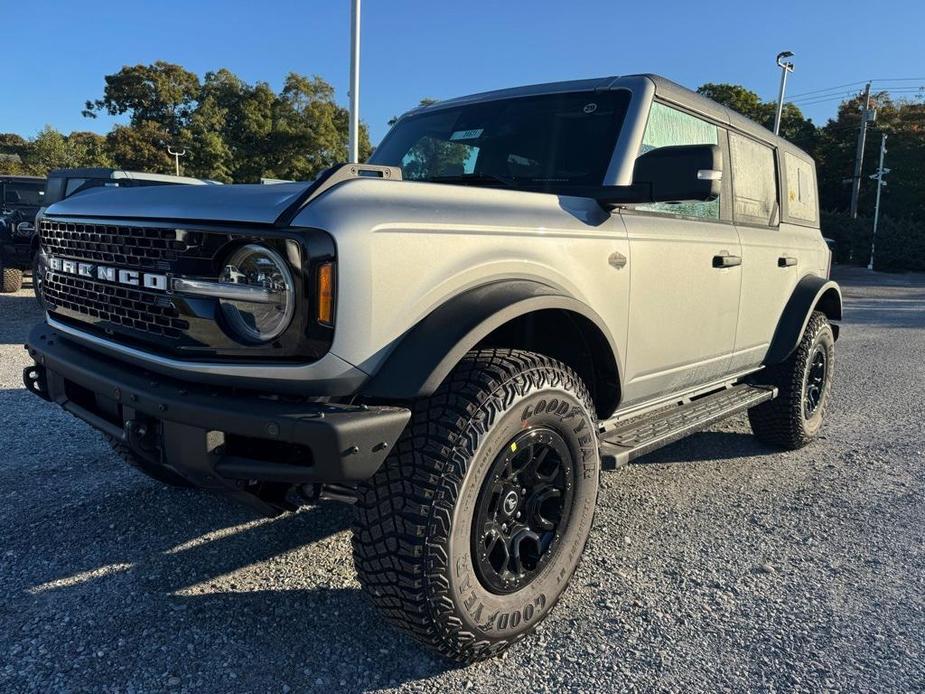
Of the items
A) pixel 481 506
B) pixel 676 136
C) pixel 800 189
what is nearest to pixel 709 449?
pixel 800 189

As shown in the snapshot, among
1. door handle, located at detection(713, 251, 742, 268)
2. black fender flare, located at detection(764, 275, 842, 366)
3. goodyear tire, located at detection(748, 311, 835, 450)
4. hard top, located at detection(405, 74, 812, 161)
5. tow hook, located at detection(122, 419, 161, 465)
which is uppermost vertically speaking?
hard top, located at detection(405, 74, 812, 161)

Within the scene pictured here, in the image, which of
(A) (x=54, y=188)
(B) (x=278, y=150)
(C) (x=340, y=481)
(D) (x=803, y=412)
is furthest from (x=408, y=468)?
(B) (x=278, y=150)

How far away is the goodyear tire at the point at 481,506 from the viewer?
2.04 metres

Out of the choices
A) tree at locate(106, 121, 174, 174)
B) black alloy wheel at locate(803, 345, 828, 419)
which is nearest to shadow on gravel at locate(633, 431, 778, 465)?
black alloy wheel at locate(803, 345, 828, 419)

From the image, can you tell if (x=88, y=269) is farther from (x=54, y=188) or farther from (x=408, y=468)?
(x=54, y=188)

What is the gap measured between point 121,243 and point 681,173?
1.98 m

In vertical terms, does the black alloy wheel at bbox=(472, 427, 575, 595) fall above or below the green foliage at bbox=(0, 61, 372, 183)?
below

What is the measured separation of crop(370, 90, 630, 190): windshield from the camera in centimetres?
305

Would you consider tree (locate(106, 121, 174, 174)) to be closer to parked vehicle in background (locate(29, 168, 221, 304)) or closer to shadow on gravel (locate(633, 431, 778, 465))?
parked vehicle in background (locate(29, 168, 221, 304))

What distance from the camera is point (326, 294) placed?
1894 millimetres

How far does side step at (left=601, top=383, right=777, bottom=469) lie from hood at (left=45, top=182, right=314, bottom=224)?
157cm

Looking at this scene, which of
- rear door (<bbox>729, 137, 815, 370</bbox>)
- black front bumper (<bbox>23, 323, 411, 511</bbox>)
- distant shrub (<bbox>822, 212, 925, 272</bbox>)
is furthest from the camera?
distant shrub (<bbox>822, 212, 925, 272</bbox>)

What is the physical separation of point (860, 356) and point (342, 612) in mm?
8524

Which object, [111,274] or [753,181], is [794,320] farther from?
[111,274]
